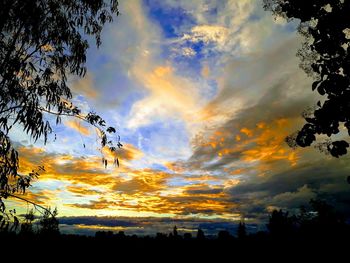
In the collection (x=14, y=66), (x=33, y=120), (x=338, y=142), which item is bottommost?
(x=338, y=142)

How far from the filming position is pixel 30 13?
10586 millimetres

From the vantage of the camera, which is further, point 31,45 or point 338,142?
point 31,45

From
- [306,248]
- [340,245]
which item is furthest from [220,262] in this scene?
[340,245]

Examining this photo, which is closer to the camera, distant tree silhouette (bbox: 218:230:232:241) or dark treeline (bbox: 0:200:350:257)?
dark treeline (bbox: 0:200:350:257)

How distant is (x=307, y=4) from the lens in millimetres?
3795

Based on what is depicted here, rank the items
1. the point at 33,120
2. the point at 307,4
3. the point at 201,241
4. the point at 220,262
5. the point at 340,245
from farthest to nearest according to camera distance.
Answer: the point at 33,120 < the point at 201,241 < the point at 220,262 < the point at 340,245 < the point at 307,4

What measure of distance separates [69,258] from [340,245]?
720cm

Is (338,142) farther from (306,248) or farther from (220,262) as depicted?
(220,262)

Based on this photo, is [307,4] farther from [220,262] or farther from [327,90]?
[220,262]

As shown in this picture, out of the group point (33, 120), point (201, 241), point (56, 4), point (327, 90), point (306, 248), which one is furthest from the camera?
point (56, 4)

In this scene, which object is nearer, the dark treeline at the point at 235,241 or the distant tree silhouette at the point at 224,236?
the dark treeline at the point at 235,241

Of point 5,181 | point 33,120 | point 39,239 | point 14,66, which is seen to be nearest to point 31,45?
point 14,66

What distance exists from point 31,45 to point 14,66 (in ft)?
4.93

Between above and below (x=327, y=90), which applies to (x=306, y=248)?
below
